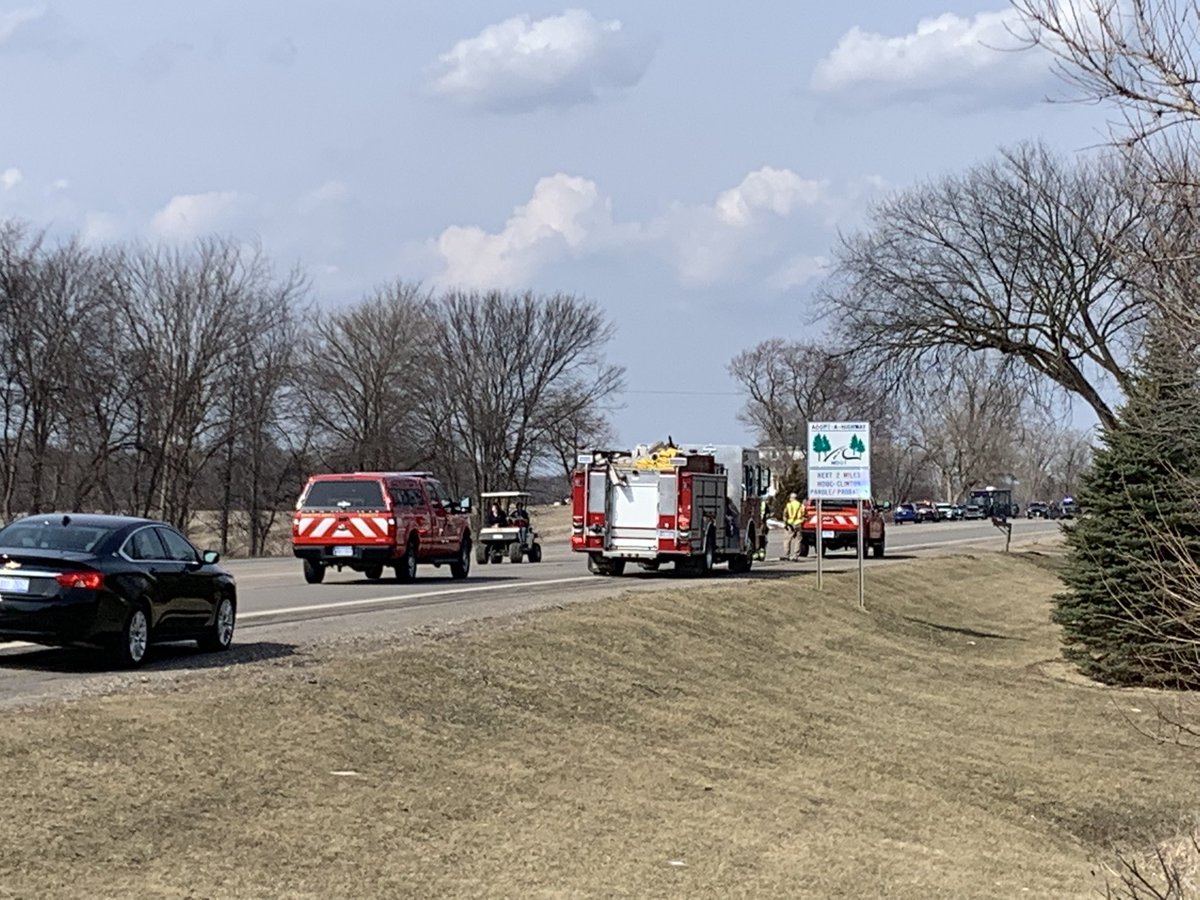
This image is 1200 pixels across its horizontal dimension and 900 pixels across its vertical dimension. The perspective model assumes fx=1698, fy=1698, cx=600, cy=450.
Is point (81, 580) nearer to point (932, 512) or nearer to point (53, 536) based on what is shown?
point (53, 536)

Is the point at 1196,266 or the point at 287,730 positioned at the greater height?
the point at 1196,266

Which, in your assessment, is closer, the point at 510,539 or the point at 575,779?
the point at 575,779

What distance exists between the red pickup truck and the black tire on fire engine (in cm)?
1954

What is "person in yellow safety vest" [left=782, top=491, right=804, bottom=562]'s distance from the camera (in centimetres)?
4647

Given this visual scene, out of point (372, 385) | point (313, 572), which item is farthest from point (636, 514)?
point (372, 385)

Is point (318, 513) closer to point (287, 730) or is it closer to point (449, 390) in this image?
point (287, 730)

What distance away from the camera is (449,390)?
86375 mm

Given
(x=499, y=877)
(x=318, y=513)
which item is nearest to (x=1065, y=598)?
(x=318, y=513)

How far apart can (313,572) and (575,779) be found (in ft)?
62.1

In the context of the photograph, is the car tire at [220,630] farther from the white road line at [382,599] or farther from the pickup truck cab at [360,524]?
the pickup truck cab at [360,524]

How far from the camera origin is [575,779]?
12.9 m

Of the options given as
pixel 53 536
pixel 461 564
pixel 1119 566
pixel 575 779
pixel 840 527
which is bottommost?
pixel 575 779

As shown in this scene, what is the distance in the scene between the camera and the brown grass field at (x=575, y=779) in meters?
9.61

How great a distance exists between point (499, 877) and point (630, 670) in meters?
9.09
